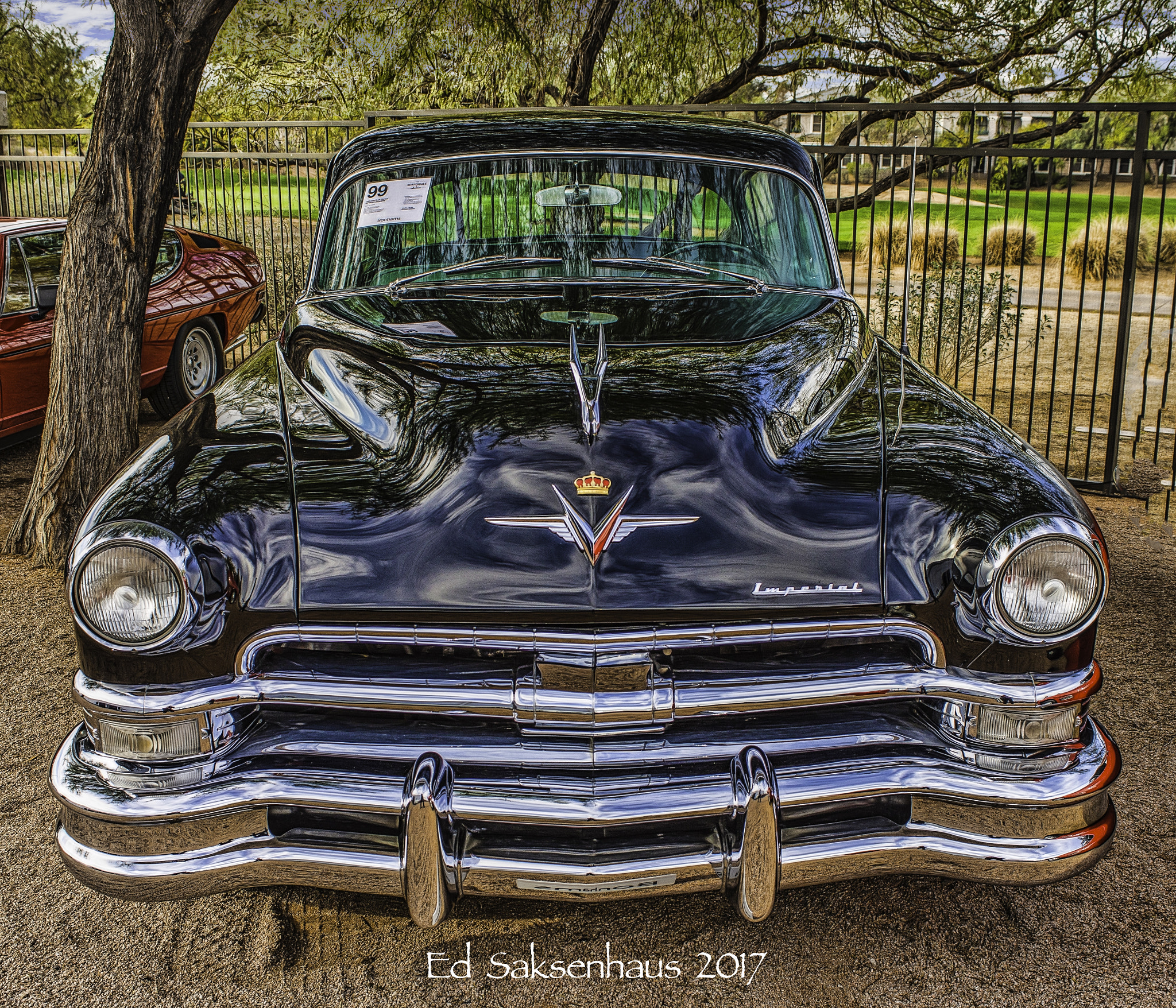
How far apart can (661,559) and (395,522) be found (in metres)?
0.52

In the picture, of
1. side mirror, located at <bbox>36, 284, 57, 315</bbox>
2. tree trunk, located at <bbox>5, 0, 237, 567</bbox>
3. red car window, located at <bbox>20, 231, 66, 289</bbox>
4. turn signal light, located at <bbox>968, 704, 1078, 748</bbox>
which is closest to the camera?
turn signal light, located at <bbox>968, 704, 1078, 748</bbox>

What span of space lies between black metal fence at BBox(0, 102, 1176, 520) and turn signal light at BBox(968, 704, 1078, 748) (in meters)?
2.22

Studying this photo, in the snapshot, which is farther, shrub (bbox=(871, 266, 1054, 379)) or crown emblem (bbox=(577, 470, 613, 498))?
shrub (bbox=(871, 266, 1054, 379))

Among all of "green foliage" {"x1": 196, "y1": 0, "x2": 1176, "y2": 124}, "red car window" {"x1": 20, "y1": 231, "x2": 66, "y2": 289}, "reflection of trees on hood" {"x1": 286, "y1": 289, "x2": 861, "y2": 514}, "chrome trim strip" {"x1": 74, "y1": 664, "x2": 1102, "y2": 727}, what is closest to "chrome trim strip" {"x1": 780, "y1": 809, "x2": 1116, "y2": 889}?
"chrome trim strip" {"x1": 74, "y1": 664, "x2": 1102, "y2": 727}

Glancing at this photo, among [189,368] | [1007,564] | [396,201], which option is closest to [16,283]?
[189,368]

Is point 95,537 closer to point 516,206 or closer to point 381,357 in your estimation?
point 381,357

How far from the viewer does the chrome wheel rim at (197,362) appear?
7230mm

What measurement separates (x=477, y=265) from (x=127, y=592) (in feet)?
5.11

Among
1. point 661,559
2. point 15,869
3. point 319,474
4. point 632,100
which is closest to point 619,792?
point 661,559

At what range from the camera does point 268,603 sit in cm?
190

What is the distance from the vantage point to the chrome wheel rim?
7230 mm

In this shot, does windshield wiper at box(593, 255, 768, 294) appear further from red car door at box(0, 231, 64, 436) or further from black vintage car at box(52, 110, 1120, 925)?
red car door at box(0, 231, 64, 436)

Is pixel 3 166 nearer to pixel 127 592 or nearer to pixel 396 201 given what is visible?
pixel 396 201

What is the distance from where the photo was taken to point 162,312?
6.91 meters
